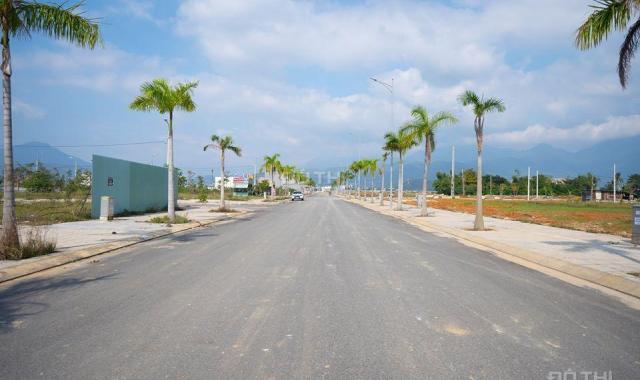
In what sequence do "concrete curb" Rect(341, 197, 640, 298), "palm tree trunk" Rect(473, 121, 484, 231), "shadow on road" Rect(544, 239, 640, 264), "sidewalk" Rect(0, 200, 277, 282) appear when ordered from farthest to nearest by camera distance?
1. "palm tree trunk" Rect(473, 121, 484, 231)
2. "shadow on road" Rect(544, 239, 640, 264)
3. "sidewalk" Rect(0, 200, 277, 282)
4. "concrete curb" Rect(341, 197, 640, 298)

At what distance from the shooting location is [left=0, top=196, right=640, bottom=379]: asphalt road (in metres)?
4.21

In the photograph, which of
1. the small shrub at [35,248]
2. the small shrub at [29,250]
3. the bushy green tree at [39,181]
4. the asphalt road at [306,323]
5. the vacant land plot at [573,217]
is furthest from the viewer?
the bushy green tree at [39,181]

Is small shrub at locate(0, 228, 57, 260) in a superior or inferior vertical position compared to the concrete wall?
inferior

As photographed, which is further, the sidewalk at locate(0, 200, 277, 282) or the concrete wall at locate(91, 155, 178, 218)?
the concrete wall at locate(91, 155, 178, 218)

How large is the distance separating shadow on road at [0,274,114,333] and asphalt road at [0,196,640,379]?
0.09ft

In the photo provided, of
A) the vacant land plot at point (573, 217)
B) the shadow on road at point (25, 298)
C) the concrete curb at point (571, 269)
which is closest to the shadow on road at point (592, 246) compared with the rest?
the concrete curb at point (571, 269)

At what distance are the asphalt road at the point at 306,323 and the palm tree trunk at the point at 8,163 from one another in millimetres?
2042

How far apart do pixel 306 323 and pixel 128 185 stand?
79.8 ft

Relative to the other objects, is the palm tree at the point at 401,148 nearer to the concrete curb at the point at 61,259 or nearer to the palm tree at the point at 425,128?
the palm tree at the point at 425,128

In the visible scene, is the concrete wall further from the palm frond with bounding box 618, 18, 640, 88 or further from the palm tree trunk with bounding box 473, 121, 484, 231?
the palm frond with bounding box 618, 18, 640, 88

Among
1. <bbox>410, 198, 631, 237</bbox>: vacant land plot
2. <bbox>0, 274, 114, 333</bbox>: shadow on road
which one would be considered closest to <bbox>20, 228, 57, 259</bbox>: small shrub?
<bbox>0, 274, 114, 333</bbox>: shadow on road

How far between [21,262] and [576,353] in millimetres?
10744

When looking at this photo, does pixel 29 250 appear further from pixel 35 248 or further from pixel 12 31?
pixel 12 31

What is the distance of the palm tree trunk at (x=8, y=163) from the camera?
10.2 metres
